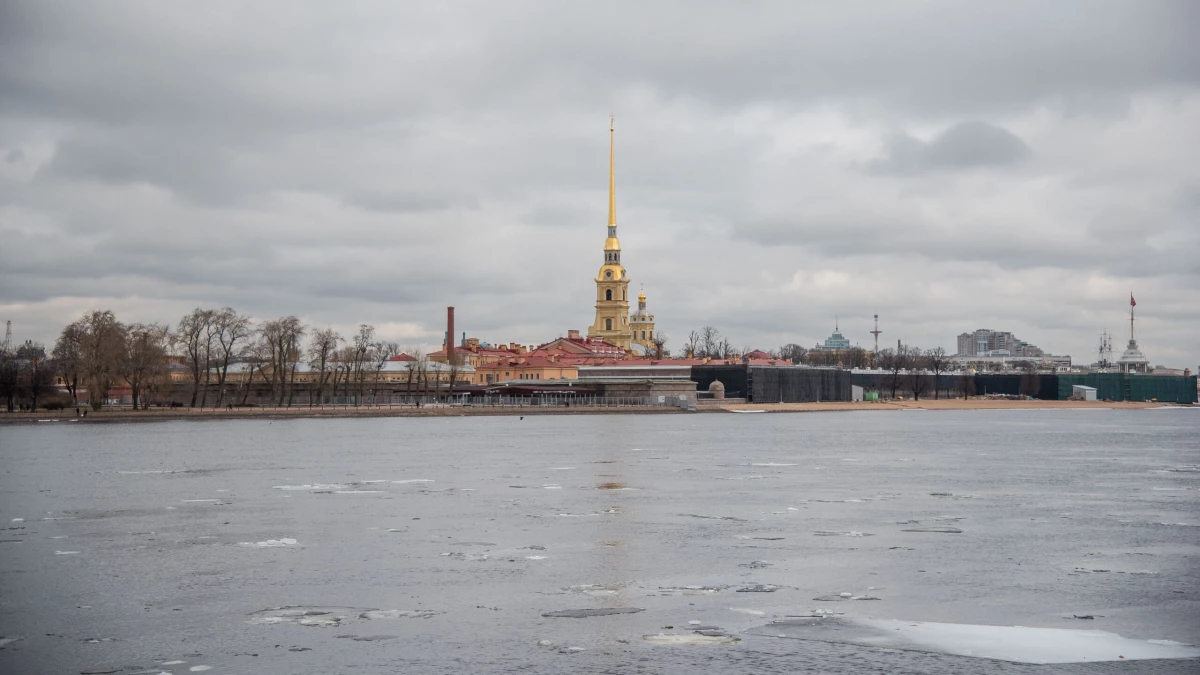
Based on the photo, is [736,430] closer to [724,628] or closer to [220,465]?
[220,465]

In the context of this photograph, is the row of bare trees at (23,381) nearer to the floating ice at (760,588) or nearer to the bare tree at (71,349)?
the bare tree at (71,349)

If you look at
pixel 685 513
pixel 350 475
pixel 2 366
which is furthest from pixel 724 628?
pixel 2 366

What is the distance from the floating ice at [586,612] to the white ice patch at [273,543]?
7543mm

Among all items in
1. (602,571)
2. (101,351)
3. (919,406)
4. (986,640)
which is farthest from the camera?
(919,406)

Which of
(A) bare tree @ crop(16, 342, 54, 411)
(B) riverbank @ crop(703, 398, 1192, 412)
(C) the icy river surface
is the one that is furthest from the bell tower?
(C) the icy river surface

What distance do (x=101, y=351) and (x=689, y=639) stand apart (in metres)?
84.3

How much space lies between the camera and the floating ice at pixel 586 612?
1551 cm

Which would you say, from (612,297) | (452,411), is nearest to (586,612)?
(452,411)

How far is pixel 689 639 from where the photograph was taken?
1411 centimetres

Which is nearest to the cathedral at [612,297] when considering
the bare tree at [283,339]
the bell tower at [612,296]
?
the bell tower at [612,296]

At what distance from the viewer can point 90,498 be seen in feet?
101

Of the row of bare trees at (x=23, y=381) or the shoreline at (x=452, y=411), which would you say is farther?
the row of bare trees at (x=23, y=381)

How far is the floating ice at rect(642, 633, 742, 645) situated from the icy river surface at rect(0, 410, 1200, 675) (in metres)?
0.06

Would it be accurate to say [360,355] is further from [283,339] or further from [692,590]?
[692,590]
